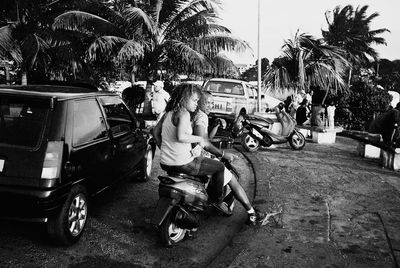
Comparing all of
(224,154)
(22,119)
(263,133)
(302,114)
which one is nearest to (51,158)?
(22,119)

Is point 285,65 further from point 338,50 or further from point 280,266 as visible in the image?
point 280,266

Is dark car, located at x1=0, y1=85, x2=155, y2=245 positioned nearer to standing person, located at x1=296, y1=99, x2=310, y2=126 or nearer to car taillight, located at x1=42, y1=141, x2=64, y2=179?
car taillight, located at x1=42, y1=141, x2=64, y2=179

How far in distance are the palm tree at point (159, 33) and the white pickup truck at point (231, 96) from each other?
4.05 feet

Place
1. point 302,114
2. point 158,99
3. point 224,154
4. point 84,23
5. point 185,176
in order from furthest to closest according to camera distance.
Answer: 1. point 84,23
2. point 302,114
3. point 158,99
4. point 224,154
5. point 185,176

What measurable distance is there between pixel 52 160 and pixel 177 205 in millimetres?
1303

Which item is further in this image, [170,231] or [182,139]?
[170,231]

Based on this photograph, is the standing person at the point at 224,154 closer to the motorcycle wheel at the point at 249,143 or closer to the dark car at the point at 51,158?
the dark car at the point at 51,158

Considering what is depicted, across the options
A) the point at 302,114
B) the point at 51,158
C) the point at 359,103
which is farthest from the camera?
the point at 359,103

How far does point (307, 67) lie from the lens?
15148 millimetres

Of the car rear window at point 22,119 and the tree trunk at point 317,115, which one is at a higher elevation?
the car rear window at point 22,119

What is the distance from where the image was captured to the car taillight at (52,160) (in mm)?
3512

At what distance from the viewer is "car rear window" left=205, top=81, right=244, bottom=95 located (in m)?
14.3

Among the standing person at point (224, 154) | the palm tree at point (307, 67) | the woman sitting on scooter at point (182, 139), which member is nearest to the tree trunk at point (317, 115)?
the palm tree at point (307, 67)

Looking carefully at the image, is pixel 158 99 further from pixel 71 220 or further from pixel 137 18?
pixel 71 220
